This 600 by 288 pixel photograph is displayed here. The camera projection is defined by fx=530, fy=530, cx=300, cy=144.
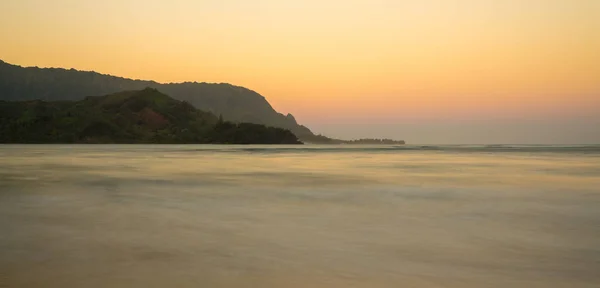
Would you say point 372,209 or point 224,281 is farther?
point 372,209

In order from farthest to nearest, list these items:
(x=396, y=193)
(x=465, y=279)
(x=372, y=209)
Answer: (x=396, y=193) < (x=372, y=209) < (x=465, y=279)

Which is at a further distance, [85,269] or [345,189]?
[345,189]

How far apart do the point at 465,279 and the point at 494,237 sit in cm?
356

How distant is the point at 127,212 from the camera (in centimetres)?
1308

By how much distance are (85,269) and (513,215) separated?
10.1 meters

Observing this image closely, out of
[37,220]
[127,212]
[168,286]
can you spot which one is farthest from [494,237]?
[37,220]

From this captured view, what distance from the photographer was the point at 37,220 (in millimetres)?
11453

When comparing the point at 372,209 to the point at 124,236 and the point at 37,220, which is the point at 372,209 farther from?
the point at 37,220

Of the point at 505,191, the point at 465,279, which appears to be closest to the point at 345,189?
the point at 505,191

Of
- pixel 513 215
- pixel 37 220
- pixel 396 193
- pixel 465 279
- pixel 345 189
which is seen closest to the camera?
pixel 465 279

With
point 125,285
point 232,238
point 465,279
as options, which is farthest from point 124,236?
point 465,279

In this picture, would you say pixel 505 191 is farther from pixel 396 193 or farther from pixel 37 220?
pixel 37 220

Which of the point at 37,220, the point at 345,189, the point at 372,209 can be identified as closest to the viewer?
the point at 37,220

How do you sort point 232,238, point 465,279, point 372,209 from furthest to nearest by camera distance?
point 372,209, point 232,238, point 465,279
